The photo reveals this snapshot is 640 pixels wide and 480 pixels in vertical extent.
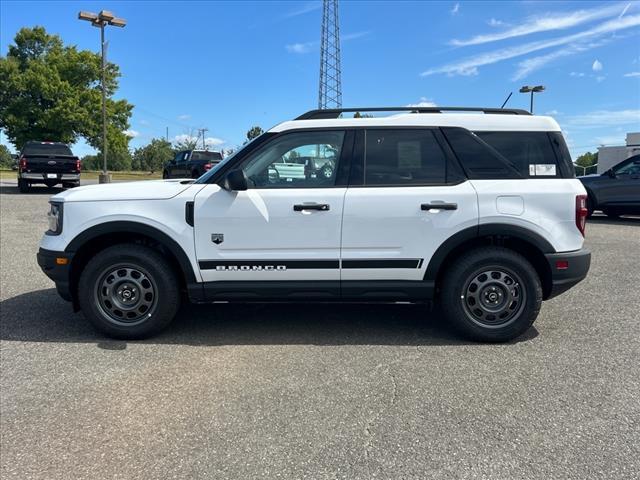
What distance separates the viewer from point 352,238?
4270 mm

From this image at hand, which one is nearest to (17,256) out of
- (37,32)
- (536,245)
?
(536,245)

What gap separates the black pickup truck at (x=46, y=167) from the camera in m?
18.2

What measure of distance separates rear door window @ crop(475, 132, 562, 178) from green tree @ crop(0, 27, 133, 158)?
41.8 meters

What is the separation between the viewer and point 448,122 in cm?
442

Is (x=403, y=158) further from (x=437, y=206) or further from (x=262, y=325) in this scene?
(x=262, y=325)

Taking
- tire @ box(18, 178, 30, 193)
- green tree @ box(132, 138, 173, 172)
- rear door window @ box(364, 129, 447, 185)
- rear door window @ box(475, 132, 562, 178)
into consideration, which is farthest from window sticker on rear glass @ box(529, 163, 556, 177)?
green tree @ box(132, 138, 173, 172)

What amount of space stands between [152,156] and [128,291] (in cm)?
9806

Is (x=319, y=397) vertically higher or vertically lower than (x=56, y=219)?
lower

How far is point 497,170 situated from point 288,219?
1.81 metres

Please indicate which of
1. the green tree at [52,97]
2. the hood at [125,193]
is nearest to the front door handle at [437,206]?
the hood at [125,193]

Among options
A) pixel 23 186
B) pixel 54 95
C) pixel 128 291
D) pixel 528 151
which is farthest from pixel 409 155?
pixel 54 95

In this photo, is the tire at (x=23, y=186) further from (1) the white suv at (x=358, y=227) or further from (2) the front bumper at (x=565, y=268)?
(2) the front bumper at (x=565, y=268)

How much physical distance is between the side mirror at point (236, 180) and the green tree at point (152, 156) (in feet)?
309

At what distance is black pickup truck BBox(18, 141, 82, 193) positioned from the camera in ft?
59.8
